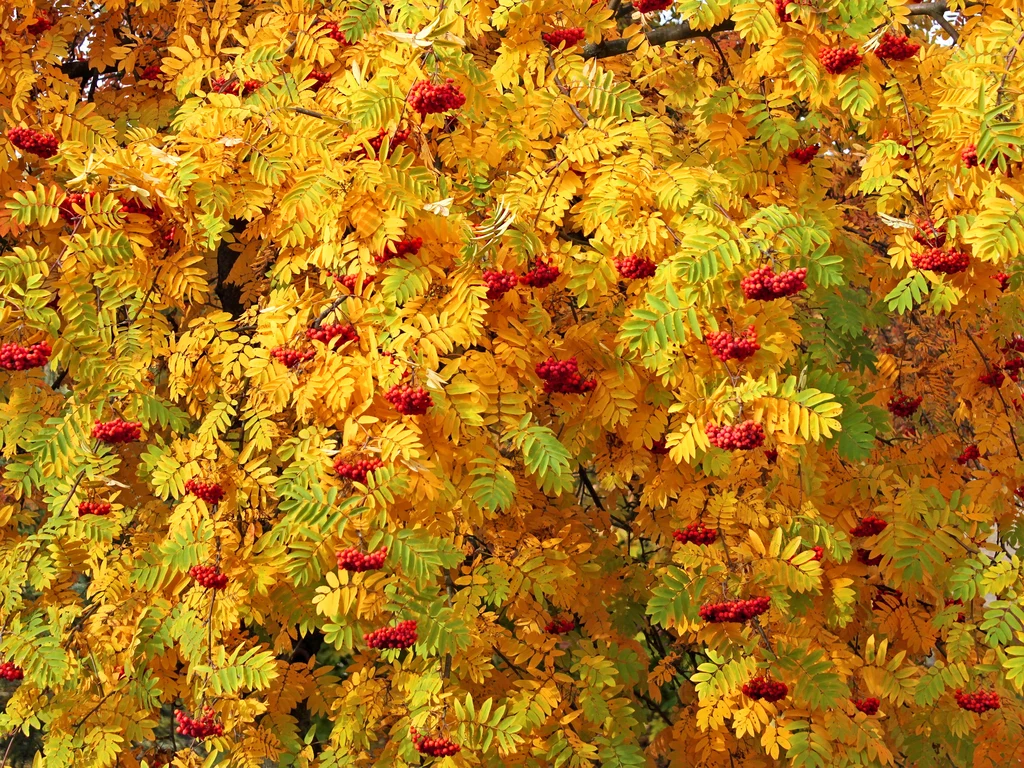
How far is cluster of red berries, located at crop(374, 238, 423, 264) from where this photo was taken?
4.27 meters

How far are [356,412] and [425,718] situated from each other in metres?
1.30

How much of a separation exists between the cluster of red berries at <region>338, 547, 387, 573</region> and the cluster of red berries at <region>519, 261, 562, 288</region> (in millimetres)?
1220

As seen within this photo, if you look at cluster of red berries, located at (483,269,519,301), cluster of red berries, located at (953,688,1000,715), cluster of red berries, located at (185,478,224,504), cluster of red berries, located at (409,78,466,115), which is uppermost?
cluster of red berries, located at (409,78,466,115)

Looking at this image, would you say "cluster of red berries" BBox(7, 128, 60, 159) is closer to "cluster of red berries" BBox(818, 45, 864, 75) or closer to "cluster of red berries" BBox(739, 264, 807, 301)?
"cluster of red berries" BBox(739, 264, 807, 301)

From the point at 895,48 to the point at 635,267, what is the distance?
4.77ft

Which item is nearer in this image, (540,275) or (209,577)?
(540,275)

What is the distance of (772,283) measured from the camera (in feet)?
13.3

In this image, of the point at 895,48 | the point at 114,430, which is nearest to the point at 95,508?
the point at 114,430

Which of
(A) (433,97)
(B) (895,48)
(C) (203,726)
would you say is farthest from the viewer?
(C) (203,726)

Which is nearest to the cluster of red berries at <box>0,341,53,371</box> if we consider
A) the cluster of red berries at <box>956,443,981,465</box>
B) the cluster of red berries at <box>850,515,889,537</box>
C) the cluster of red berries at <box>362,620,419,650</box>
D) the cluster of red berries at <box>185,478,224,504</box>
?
the cluster of red berries at <box>185,478,224,504</box>

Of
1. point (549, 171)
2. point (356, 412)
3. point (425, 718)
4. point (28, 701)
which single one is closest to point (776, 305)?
point (549, 171)

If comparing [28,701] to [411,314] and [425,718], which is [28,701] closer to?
[425,718]

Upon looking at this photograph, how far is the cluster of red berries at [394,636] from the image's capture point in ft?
13.9

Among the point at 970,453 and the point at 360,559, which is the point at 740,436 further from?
the point at 970,453
